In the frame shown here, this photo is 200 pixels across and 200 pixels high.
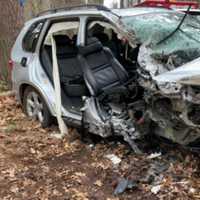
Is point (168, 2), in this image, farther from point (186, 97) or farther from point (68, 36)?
point (186, 97)

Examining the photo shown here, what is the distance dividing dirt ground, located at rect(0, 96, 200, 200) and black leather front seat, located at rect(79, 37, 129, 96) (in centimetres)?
78

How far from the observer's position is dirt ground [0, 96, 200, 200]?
4516 mm

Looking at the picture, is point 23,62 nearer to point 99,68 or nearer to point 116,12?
point 99,68

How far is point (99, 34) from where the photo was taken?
21.0ft

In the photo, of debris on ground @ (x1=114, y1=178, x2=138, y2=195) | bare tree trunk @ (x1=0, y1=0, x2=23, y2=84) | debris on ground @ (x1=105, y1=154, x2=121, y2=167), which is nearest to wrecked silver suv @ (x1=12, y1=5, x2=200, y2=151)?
debris on ground @ (x1=105, y1=154, x2=121, y2=167)

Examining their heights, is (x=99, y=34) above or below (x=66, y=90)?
above

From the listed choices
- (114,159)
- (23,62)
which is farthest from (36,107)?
(114,159)

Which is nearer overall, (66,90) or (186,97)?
(186,97)

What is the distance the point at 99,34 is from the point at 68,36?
51cm

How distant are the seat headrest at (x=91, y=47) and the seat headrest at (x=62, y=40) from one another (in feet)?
2.40

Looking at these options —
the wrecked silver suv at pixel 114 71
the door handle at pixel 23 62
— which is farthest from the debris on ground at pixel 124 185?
the door handle at pixel 23 62

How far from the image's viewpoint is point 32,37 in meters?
6.73

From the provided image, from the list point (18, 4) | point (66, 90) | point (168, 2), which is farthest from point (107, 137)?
point (18, 4)

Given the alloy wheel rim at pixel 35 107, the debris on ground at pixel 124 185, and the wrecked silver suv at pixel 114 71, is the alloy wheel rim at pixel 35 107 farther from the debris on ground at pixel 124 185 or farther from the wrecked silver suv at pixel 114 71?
the debris on ground at pixel 124 185
